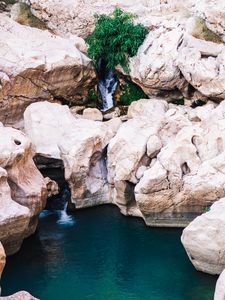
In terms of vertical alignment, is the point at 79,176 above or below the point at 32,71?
below

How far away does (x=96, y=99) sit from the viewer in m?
27.6

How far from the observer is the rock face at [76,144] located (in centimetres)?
2166

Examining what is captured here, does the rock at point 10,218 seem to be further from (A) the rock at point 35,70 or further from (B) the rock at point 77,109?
(B) the rock at point 77,109

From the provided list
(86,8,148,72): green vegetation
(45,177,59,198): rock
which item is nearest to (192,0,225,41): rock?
(86,8,148,72): green vegetation

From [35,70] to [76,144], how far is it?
17.9ft

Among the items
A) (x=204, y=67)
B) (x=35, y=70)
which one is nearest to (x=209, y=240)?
(x=204, y=67)

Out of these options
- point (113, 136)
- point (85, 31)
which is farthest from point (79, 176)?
point (85, 31)

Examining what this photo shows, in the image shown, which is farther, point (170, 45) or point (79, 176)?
point (170, 45)

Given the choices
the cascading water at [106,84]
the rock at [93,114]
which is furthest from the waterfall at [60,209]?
the cascading water at [106,84]

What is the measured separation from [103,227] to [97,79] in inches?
369

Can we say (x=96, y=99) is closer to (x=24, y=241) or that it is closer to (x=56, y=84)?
(x=56, y=84)

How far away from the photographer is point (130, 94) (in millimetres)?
27141

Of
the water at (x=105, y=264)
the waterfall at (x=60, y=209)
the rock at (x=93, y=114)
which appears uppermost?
the rock at (x=93, y=114)

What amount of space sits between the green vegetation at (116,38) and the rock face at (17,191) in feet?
27.7
